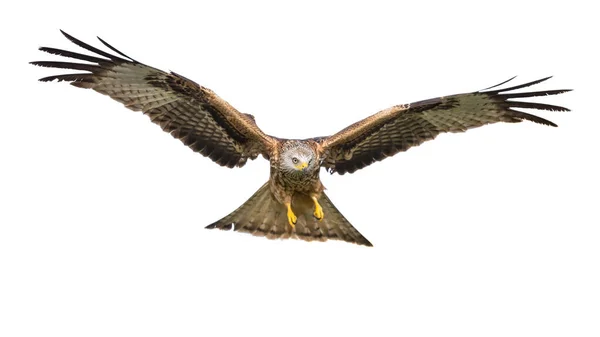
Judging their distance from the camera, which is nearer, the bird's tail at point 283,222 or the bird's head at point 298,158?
the bird's head at point 298,158

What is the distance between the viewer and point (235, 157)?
1226 cm

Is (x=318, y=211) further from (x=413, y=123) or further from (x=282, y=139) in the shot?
(x=413, y=123)

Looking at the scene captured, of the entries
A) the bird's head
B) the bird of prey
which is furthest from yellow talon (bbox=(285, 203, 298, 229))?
the bird's head

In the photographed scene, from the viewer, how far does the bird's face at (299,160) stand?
11562mm

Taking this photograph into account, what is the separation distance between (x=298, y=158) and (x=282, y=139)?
18.6 inches

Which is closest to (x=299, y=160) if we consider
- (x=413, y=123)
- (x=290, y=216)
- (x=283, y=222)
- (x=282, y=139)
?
(x=282, y=139)

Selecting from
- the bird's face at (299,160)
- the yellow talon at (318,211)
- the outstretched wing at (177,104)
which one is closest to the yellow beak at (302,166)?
the bird's face at (299,160)

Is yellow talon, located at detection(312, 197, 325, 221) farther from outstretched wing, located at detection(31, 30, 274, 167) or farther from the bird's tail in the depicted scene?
outstretched wing, located at detection(31, 30, 274, 167)

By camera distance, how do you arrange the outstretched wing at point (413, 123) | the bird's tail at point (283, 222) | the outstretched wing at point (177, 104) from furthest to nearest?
the bird's tail at point (283, 222)
the outstretched wing at point (413, 123)
the outstretched wing at point (177, 104)

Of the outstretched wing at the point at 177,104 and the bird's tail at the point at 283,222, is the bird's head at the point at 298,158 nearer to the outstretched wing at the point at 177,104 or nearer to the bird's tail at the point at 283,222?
the outstretched wing at the point at 177,104

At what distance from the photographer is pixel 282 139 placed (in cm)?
1195

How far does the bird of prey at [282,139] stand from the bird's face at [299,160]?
10 millimetres

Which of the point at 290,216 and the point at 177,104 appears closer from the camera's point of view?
the point at 177,104

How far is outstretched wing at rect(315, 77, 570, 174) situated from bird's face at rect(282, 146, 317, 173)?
0.40 meters
